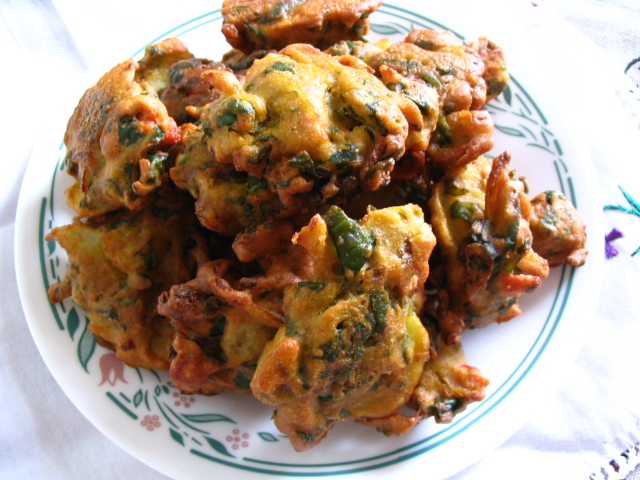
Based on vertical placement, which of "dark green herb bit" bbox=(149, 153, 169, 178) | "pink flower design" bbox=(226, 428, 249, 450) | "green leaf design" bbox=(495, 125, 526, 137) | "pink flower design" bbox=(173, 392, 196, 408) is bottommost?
"pink flower design" bbox=(226, 428, 249, 450)

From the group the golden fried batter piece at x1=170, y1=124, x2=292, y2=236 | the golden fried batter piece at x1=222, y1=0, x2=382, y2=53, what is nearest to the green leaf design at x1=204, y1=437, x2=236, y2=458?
the golden fried batter piece at x1=170, y1=124, x2=292, y2=236

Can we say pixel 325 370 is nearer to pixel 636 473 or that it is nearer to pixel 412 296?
pixel 412 296

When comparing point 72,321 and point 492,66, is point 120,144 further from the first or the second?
point 492,66

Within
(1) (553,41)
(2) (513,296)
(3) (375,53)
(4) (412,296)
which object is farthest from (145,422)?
(1) (553,41)

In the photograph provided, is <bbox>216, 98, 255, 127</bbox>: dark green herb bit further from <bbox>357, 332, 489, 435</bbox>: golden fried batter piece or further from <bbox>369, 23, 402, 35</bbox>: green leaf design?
<bbox>369, 23, 402, 35</bbox>: green leaf design

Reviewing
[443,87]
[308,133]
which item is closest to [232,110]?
[308,133]

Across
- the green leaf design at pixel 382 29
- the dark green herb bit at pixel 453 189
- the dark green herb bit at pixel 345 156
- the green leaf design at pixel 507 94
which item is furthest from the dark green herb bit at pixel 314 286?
the green leaf design at pixel 382 29
